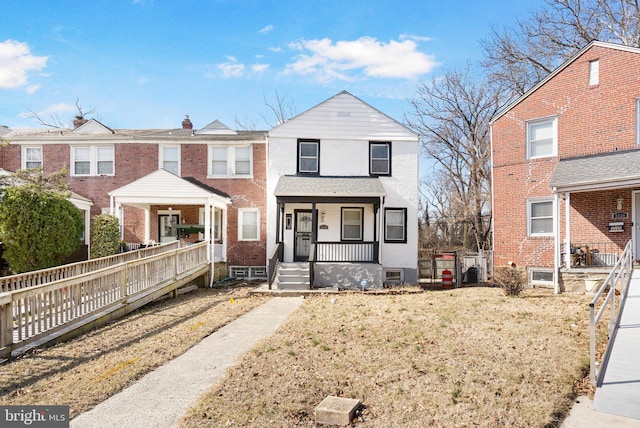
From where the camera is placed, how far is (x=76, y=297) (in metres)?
8.46

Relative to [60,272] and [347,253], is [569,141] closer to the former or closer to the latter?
[347,253]

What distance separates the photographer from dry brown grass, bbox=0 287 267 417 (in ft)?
17.8

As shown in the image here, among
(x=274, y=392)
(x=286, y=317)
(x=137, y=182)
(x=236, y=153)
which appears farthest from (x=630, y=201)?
(x=137, y=182)

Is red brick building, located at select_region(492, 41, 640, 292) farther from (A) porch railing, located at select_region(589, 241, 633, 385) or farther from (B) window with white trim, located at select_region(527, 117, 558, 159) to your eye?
(A) porch railing, located at select_region(589, 241, 633, 385)

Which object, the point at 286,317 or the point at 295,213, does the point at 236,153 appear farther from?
the point at 286,317

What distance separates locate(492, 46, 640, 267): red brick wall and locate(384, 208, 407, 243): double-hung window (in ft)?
10.9

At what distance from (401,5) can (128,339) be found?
13261mm

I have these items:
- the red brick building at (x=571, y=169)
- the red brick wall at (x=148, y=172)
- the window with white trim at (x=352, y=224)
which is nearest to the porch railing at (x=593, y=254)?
the red brick building at (x=571, y=169)

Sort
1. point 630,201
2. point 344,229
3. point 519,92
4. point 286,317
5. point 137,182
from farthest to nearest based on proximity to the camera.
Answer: point 519,92
point 344,229
point 137,182
point 630,201
point 286,317

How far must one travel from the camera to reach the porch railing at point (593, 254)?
13.1 meters

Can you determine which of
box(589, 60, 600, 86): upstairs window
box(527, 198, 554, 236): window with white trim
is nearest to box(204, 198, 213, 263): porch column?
box(527, 198, 554, 236): window with white trim

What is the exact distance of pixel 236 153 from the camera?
1795cm

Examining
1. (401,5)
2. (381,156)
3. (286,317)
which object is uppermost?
(401,5)

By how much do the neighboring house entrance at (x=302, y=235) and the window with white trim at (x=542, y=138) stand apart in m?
8.32
